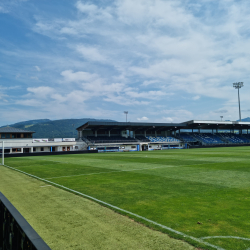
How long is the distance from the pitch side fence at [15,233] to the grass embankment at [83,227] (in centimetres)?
159

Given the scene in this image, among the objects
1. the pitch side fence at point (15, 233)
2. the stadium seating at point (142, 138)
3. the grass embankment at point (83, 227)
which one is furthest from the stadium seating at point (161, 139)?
the pitch side fence at point (15, 233)

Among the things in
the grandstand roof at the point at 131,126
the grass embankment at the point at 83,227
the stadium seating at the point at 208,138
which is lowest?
the grass embankment at the point at 83,227

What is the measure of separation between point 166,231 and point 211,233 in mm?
1153

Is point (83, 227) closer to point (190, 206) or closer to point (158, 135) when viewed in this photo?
point (190, 206)

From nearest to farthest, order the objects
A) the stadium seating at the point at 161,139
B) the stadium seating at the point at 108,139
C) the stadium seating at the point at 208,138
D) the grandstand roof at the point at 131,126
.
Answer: the grandstand roof at the point at 131,126 → the stadium seating at the point at 108,139 → the stadium seating at the point at 161,139 → the stadium seating at the point at 208,138

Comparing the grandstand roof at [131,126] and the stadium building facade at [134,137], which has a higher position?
the grandstand roof at [131,126]

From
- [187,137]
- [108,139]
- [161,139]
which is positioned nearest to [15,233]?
[108,139]

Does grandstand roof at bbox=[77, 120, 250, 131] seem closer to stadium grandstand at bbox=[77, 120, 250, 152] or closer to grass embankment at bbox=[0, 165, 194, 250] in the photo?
stadium grandstand at bbox=[77, 120, 250, 152]

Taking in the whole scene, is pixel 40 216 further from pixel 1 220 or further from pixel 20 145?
pixel 20 145

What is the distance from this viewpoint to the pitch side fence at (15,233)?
8.80 feet

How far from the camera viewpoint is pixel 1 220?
4.36 m

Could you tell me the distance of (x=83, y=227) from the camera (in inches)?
254

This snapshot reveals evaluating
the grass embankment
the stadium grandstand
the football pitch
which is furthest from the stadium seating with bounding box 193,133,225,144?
the grass embankment

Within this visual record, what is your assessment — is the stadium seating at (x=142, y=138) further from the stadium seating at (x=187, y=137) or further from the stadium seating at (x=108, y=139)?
the stadium seating at (x=187, y=137)
